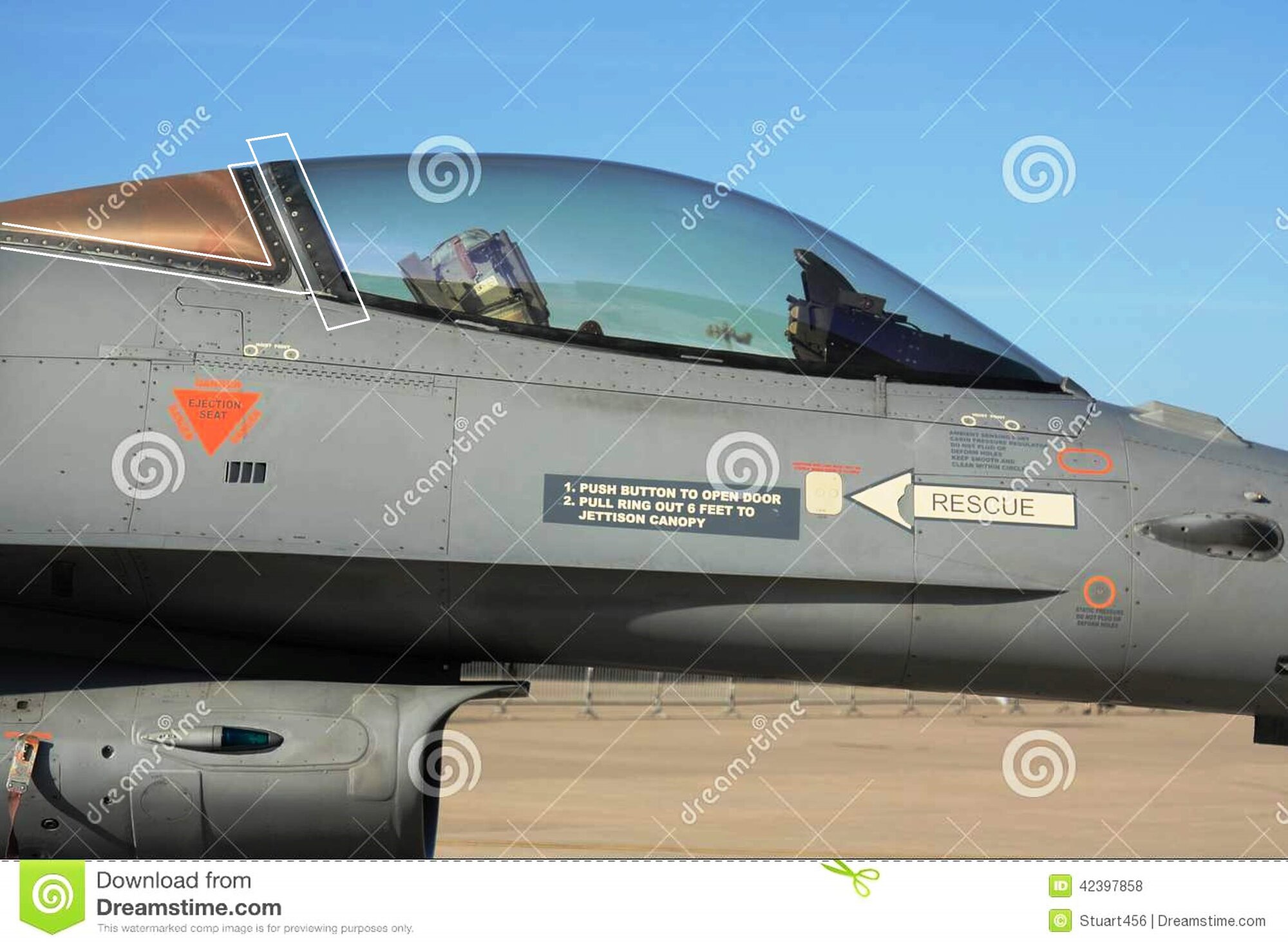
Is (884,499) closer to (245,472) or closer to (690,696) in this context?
(245,472)

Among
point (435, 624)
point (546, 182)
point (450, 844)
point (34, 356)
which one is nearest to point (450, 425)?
point (435, 624)

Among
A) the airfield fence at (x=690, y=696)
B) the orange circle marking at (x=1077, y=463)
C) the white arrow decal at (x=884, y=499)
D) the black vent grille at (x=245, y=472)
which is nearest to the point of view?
the black vent grille at (x=245, y=472)

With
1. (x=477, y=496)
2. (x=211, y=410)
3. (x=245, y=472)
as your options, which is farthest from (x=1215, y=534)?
Result: (x=211, y=410)

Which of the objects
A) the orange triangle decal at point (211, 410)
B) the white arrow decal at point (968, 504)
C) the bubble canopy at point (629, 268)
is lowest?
the white arrow decal at point (968, 504)

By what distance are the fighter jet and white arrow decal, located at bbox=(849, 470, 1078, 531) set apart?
2cm

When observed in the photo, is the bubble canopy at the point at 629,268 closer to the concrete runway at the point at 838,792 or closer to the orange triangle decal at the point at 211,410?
the orange triangle decal at the point at 211,410

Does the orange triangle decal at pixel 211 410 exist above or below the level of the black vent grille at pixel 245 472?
above

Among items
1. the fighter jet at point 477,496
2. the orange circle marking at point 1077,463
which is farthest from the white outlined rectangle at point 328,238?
the orange circle marking at point 1077,463

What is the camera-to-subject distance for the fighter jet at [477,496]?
565 centimetres

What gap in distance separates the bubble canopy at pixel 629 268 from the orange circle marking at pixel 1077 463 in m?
0.46

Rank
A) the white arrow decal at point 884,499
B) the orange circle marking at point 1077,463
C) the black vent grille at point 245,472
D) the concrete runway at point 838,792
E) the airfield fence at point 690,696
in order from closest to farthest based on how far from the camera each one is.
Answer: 1. the black vent grille at point 245,472
2. the white arrow decal at point 884,499
3. the orange circle marking at point 1077,463
4. the concrete runway at point 838,792
5. the airfield fence at point 690,696

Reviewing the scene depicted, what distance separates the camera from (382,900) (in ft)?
17.0

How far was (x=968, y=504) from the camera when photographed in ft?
19.4

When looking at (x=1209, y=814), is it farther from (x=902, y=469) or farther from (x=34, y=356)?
(x=34, y=356)
